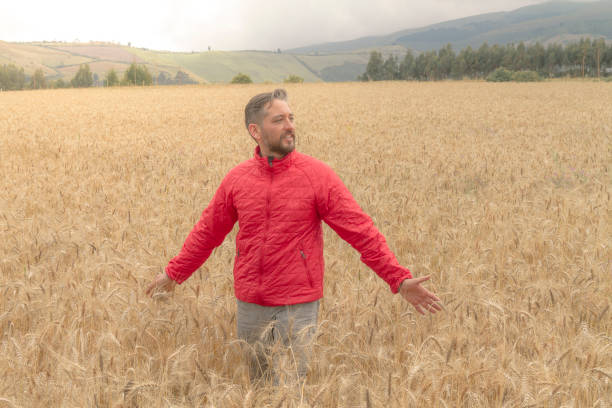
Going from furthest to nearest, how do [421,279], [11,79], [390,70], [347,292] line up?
[11,79] < [390,70] < [347,292] < [421,279]

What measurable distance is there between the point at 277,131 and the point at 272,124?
0.06m

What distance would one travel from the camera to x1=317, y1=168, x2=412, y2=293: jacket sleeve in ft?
8.93

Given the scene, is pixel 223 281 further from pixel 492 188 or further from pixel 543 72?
pixel 543 72

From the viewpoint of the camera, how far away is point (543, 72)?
334 feet

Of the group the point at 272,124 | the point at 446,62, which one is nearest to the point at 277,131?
the point at 272,124

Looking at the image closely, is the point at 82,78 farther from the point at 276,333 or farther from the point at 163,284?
the point at 276,333

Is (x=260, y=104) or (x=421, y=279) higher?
(x=260, y=104)

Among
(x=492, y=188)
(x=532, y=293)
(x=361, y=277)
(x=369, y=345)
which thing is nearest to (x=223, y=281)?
(x=361, y=277)

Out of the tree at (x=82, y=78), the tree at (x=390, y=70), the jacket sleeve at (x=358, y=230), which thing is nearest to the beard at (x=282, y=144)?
the jacket sleeve at (x=358, y=230)

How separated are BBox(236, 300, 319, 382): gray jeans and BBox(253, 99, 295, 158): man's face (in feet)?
2.89

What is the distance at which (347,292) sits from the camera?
3734 millimetres

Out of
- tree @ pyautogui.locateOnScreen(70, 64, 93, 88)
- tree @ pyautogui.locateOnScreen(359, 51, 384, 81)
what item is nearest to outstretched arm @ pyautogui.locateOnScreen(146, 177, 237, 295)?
tree @ pyautogui.locateOnScreen(359, 51, 384, 81)

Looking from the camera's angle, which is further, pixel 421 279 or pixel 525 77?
pixel 525 77

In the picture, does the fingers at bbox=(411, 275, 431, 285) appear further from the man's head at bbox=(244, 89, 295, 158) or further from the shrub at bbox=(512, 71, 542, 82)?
the shrub at bbox=(512, 71, 542, 82)
